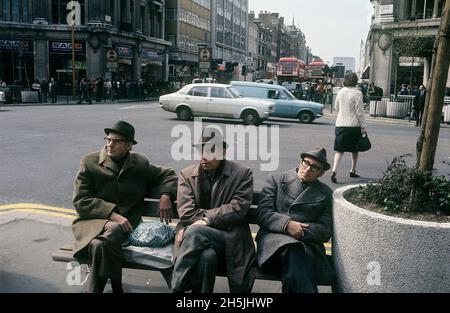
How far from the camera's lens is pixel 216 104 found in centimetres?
1941

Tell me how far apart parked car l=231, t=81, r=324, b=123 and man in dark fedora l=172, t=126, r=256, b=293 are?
58.4ft

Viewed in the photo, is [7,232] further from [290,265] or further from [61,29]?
[61,29]

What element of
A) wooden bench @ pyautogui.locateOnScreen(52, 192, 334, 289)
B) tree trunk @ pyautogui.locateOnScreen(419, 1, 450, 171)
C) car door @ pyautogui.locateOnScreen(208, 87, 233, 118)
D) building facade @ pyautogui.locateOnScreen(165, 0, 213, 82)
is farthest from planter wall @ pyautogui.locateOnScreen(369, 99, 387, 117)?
building facade @ pyautogui.locateOnScreen(165, 0, 213, 82)

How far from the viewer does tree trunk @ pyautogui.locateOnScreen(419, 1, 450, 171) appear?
3311mm

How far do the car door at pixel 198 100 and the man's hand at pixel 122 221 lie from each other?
624 inches

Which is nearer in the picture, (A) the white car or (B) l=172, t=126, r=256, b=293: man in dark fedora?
(B) l=172, t=126, r=256, b=293: man in dark fedora

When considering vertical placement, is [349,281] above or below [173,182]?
below

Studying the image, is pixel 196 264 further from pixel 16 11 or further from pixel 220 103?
pixel 16 11

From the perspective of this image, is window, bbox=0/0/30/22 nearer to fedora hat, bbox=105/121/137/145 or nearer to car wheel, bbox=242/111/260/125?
car wheel, bbox=242/111/260/125

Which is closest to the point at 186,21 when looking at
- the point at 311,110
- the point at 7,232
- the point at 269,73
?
the point at 269,73

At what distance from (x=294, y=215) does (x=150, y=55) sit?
48178mm
